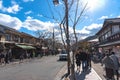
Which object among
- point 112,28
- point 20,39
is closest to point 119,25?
point 112,28

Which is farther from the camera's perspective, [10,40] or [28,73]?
[10,40]

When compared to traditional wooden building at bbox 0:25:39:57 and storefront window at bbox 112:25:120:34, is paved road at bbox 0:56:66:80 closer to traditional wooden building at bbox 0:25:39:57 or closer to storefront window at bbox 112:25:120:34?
storefront window at bbox 112:25:120:34

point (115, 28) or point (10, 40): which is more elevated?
point (115, 28)

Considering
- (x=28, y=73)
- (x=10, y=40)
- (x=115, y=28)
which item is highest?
(x=115, y=28)

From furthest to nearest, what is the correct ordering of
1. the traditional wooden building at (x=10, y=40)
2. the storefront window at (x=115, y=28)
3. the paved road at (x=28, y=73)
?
the traditional wooden building at (x=10, y=40) → the storefront window at (x=115, y=28) → the paved road at (x=28, y=73)

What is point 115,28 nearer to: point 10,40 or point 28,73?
point 28,73

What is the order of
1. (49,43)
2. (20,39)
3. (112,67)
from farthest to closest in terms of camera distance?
(49,43) < (20,39) < (112,67)

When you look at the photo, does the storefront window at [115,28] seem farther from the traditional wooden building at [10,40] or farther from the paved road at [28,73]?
the traditional wooden building at [10,40]

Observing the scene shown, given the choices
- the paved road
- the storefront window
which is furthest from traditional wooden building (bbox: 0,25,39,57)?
the storefront window

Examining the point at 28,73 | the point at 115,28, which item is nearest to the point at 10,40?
the point at 115,28

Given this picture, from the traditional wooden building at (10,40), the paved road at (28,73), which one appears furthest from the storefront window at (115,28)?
the traditional wooden building at (10,40)

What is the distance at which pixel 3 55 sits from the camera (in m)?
38.8

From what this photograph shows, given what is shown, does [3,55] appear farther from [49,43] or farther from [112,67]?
[49,43]

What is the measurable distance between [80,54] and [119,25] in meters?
20.0
